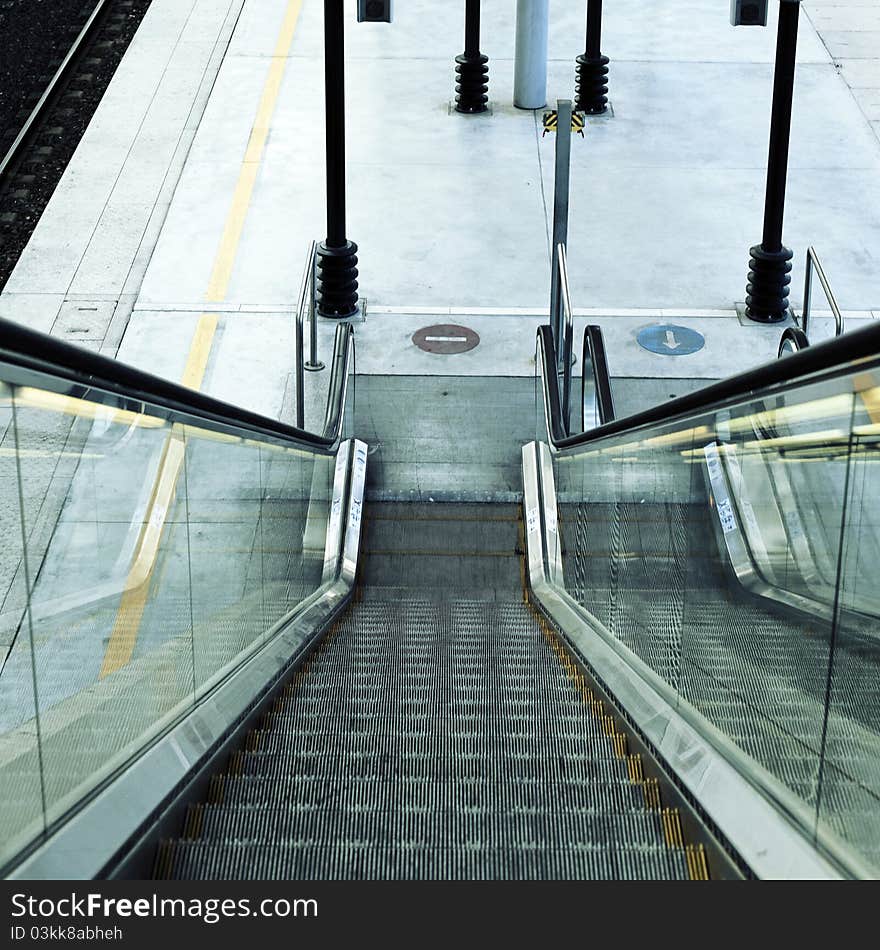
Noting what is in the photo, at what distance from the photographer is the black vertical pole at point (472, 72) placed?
16125 millimetres

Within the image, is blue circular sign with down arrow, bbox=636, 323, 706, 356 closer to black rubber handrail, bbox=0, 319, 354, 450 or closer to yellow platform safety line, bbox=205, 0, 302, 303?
yellow platform safety line, bbox=205, 0, 302, 303

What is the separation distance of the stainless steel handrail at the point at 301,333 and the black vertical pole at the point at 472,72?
5.59 metres

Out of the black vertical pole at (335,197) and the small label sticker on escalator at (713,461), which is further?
the black vertical pole at (335,197)

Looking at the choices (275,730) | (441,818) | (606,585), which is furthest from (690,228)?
(441,818)

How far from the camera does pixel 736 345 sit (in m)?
11.8

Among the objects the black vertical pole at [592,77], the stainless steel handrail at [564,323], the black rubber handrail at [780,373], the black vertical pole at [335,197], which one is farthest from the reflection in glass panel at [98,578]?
the black vertical pole at [592,77]

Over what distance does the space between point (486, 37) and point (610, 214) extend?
5.69 meters

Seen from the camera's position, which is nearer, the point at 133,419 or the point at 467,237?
the point at 133,419

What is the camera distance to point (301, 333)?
1013cm

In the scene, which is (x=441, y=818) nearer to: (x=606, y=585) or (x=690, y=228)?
(x=606, y=585)

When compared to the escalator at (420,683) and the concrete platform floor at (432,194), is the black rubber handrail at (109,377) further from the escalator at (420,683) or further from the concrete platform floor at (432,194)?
the concrete platform floor at (432,194)

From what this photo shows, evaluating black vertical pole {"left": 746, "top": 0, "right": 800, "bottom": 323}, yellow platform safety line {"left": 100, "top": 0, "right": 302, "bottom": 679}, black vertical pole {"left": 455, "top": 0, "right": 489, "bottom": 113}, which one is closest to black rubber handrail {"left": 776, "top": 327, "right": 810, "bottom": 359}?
black vertical pole {"left": 746, "top": 0, "right": 800, "bottom": 323}

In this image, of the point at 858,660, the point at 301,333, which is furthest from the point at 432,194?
the point at 858,660

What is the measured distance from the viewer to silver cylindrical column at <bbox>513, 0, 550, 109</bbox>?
1609cm
